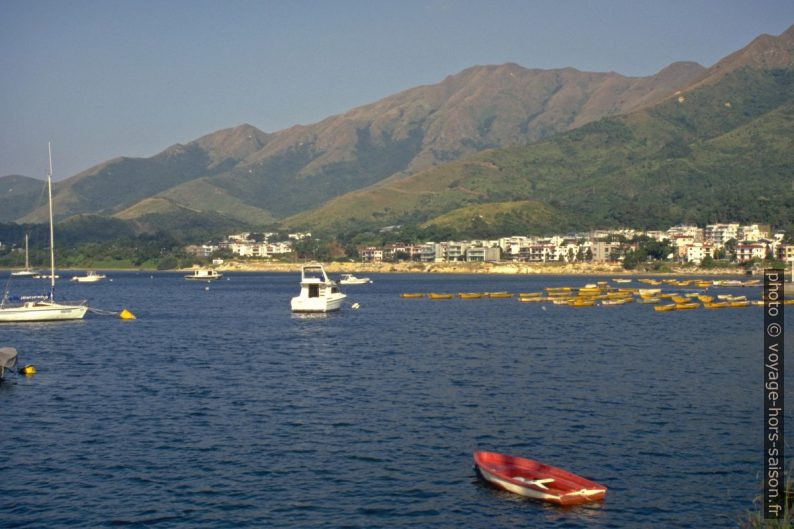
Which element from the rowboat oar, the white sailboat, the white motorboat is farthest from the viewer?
the white motorboat

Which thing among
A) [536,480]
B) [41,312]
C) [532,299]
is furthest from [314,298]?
[536,480]

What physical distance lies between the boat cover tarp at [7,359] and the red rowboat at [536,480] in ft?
98.4

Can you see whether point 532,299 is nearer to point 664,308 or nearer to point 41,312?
point 664,308

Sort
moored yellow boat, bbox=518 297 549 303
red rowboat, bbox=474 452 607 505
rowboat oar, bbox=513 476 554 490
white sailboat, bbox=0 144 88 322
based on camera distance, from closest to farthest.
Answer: red rowboat, bbox=474 452 607 505 → rowboat oar, bbox=513 476 554 490 → white sailboat, bbox=0 144 88 322 → moored yellow boat, bbox=518 297 549 303

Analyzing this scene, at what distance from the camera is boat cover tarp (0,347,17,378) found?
4865 cm

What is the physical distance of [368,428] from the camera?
37094mm

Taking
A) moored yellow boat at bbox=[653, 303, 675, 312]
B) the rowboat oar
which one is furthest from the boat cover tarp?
moored yellow boat at bbox=[653, 303, 675, 312]

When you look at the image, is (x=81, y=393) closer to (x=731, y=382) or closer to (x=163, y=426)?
(x=163, y=426)

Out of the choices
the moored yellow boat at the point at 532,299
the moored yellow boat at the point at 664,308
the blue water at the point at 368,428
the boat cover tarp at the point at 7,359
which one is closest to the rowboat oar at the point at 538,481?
the blue water at the point at 368,428

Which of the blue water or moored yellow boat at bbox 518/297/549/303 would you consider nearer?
the blue water

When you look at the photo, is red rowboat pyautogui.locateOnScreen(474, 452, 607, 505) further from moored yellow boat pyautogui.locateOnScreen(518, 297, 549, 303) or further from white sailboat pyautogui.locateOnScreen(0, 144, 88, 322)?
moored yellow boat pyautogui.locateOnScreen(518, 297, 549, 303)

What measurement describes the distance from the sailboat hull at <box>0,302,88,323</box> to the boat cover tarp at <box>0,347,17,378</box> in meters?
34.1

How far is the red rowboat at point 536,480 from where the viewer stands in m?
27.4

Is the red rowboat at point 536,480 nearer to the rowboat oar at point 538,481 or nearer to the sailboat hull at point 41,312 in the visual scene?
the rowboat oar at point 538,481
